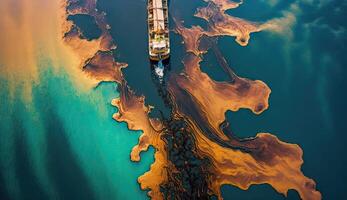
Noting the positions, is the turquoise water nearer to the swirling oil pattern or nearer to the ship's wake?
the swirling oil pattern

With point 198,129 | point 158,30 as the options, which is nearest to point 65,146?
point 198,129

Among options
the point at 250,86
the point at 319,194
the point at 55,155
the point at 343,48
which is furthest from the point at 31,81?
the point at 343,48

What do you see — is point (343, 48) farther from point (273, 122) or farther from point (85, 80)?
point (85, 80)

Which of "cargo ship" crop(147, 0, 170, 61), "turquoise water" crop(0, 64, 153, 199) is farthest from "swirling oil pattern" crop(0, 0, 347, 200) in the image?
"cargo ship" crop(147, 0, 170, 61)

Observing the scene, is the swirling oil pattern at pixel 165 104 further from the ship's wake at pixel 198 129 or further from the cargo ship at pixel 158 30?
the cargo ship at pixel 158 30

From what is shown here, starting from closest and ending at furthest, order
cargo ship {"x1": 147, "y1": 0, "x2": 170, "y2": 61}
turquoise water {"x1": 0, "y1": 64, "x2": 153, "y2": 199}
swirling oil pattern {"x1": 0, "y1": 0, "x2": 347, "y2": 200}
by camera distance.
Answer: turquoise water {"x1": 0, "y1": 64, "x2": 153, "y2": 199}
swirling oil pattern {"x1": 0, "y1": 0, "x2": 347, "y2": 200}
cargo ship {"x1": 147, "y1": 0, "x2": 170, "y2": 61}

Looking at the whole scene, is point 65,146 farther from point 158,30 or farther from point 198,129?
point 158,30

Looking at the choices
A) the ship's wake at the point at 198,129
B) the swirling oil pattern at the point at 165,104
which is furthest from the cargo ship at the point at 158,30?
the swirling oil pattern at the point at 165,104
